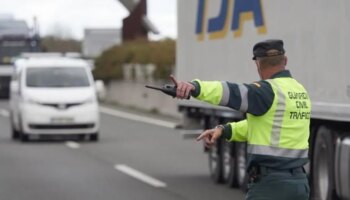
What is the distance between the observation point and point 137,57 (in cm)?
4903

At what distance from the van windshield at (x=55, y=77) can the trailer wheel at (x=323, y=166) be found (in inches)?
594

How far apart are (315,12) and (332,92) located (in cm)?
96

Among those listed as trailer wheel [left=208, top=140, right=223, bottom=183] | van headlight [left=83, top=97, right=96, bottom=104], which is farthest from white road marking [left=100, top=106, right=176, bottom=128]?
trailer wheel [left=208, top=140, right=223, bottom=183]

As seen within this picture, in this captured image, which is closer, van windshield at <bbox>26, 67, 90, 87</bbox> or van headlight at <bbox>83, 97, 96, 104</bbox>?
van headlight at <bbox>83, 97, 96, 104</bbox>

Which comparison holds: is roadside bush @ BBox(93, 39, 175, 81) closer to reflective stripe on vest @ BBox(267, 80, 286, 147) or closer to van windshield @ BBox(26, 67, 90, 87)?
van windshield @ BBox(26, 67, 90, 87)

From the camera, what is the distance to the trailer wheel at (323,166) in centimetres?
1305

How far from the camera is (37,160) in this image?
2191 centimetres

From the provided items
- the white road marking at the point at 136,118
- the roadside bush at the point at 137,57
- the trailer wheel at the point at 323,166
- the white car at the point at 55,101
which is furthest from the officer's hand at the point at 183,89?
the roadside bush at the point at 137,57

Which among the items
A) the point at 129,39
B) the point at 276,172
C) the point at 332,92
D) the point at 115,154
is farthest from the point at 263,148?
the point at 129,39

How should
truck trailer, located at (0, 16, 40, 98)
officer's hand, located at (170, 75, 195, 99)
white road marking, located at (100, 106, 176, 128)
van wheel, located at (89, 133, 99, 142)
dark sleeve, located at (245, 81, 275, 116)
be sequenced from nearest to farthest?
officer's hand, located at (170, 75, 195, 99), dark sleeve, located at (245, 81, 275, 116), van wheel, located at (89, 133, 99, 142), white road marking, located at (100, 106, 176, 128), truck trailer, located at (0, 16, 40, 98)

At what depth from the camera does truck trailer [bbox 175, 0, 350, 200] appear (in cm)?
1230

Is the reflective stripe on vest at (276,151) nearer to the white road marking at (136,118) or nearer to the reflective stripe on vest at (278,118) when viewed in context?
the reflective stripe on vest at (278,118)

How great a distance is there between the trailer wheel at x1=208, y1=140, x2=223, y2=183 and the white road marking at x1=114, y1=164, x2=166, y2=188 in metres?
0.80

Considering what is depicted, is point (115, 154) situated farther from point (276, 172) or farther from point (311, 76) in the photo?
point (276, 172)
